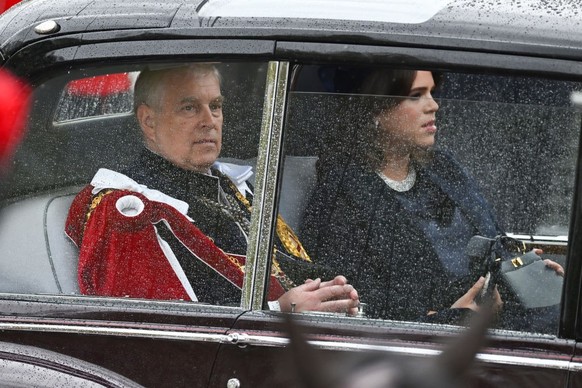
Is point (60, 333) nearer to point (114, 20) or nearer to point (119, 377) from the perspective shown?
point (119, 377)

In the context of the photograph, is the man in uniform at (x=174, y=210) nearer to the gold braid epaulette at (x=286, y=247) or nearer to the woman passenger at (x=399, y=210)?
the gold braid epaulette at (x=286, y=247)

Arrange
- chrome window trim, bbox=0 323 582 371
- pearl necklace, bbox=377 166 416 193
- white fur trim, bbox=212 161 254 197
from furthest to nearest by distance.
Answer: white fur trim, bbox=212 161 254 197, pearl necklace, bbox=377 166 416 193, chrome window trim, bbox=0 323 582 371

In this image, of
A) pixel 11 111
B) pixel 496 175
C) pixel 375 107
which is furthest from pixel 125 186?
pixel 496 175

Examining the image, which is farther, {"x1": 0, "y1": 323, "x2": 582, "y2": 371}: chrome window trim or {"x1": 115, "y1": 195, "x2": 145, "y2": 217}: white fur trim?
{"x1": 115, "y1": 195, "x2": 145, "y2": 217}: white fur trim

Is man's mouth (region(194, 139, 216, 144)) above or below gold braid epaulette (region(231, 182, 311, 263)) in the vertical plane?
above

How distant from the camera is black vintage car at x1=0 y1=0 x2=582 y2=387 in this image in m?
2.44

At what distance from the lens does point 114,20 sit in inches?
107

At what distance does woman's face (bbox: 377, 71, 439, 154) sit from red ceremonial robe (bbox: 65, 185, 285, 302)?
517 mm

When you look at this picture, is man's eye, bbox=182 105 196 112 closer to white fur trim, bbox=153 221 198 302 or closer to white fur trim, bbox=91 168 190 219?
white fur trim, bbox=91 168 190 219

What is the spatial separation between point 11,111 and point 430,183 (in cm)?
113

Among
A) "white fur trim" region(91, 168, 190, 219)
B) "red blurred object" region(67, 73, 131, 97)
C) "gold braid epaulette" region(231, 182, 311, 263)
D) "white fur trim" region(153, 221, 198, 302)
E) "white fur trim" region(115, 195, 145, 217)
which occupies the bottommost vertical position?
"white fur trim" region(153, 221, 198, 302)

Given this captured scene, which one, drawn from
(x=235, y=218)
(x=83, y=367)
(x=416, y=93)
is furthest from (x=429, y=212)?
(x=83, y=367)

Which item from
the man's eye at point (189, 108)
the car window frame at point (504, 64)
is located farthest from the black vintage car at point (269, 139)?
the man's eye at point (189, 108)

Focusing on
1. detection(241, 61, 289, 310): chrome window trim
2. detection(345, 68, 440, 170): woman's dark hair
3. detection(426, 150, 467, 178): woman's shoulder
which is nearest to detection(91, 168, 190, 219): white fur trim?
detection(241, 61, 289, 310): chrome window trim
